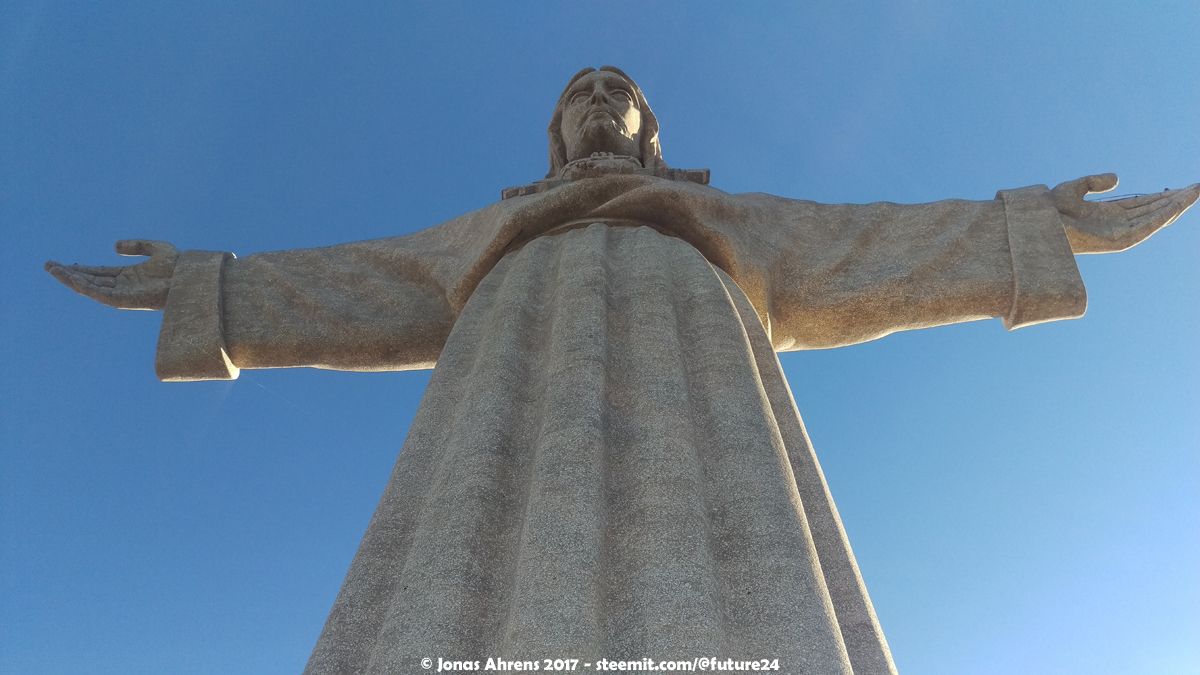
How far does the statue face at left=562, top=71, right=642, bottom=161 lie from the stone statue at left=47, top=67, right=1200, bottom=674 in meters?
0.02

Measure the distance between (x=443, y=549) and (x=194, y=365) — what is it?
12.5 feet

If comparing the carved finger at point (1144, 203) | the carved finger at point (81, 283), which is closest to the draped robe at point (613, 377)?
the carved finger at point (81, 283)

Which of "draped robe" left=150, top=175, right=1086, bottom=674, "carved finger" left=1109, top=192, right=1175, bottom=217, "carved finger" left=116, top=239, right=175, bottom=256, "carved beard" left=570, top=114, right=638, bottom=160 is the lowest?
"draped robe" left=150, top=175, right=1086, bottom=674

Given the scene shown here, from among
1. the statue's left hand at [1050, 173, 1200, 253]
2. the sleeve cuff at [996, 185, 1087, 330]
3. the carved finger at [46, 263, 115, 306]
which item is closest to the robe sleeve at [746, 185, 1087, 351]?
the sleeve cuff at [996, 185, 1087, 330]

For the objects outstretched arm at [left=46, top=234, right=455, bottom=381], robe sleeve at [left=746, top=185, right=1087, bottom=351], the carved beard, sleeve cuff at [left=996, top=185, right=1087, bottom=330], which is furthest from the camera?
the carved beard

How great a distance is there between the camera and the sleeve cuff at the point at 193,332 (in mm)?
6781

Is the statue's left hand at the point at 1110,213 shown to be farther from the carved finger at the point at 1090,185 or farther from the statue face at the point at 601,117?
the statue face at the point at 601,117

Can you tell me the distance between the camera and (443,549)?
3.65 metres

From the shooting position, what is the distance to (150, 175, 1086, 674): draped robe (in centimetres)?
338

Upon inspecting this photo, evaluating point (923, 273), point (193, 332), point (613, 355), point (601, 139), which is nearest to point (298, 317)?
point (193, 332)

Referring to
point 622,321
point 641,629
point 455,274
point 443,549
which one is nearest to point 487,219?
point 455,274

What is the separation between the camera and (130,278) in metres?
7.20

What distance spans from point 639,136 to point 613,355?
442 centimetres

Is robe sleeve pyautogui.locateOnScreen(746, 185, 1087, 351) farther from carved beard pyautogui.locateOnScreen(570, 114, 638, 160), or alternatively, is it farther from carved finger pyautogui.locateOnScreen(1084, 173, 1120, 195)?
carved beard pyautogui.locateOnScreen(570, 114, 638, 160)
